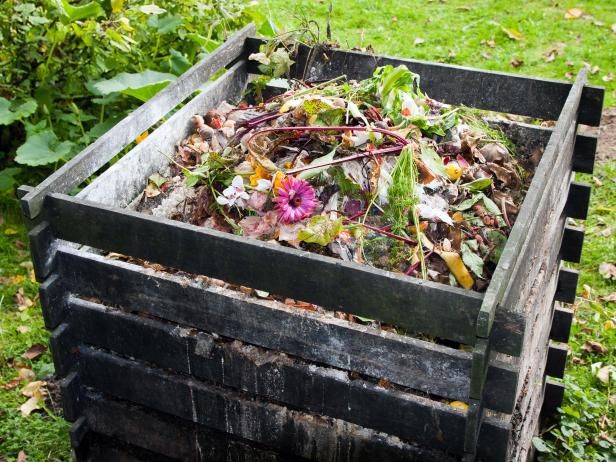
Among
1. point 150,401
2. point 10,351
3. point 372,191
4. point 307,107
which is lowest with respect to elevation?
point 10,351

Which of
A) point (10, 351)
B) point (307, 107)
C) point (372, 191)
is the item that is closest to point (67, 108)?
point (10, 351)

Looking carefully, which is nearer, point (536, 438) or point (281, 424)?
point (281, 424)

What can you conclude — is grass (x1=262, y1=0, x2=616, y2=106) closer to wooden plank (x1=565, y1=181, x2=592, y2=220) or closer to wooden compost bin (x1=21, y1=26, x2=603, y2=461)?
wooden plank (x1=565, y1=181, x2=592, y2=220)

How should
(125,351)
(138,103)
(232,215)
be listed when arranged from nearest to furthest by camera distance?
1. (125,351)
2. (232,215)
3. (138,103)

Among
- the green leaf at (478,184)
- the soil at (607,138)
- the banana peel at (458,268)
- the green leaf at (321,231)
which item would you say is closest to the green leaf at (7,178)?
the green leaf at (321,231)

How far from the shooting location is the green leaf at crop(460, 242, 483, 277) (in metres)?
2.54

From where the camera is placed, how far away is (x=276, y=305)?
238cm

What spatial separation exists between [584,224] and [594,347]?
1093 millimetres

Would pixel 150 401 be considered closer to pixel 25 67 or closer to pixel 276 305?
pixel 276 305

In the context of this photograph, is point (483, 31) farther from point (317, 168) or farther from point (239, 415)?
point (239, 415)

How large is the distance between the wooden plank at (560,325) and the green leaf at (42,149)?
8.13 feet

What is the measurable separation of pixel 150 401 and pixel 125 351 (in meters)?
0.18

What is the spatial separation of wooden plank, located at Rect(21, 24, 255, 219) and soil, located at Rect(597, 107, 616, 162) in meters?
2.83

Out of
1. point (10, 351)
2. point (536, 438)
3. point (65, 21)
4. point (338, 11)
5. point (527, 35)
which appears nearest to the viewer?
point (536, 438)
